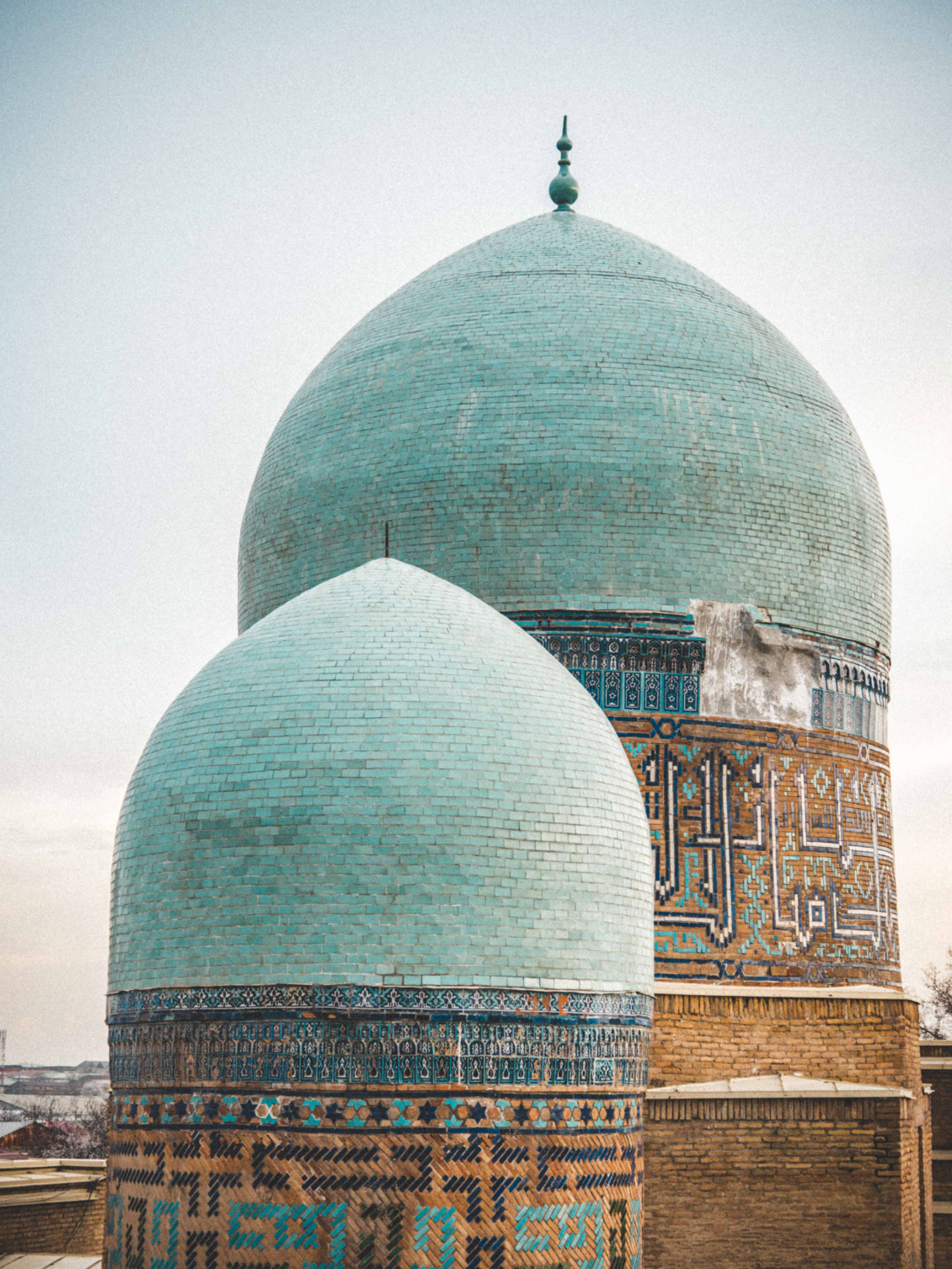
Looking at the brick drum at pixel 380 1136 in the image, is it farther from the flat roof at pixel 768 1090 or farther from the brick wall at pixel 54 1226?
the brick wall at pixel 54 1226

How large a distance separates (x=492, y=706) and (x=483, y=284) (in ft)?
21.3

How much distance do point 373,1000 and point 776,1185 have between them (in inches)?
159

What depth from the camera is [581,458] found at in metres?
15.2

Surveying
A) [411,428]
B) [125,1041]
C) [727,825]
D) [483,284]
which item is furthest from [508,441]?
[125,1041]

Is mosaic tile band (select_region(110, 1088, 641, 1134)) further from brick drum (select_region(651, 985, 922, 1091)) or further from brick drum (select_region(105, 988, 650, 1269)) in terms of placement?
brick drum (select_region(651, 985, 922, 1091))

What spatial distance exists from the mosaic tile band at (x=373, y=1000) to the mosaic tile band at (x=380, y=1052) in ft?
0.21

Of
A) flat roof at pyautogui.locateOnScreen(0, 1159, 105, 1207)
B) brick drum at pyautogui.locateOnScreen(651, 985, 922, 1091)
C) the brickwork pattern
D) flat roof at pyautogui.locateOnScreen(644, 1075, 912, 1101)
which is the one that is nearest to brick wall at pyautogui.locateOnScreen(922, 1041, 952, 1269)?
the brickwork pattern

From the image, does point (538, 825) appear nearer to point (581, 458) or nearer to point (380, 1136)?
point (380, 1136)

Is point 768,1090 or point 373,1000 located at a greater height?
point 373,1000

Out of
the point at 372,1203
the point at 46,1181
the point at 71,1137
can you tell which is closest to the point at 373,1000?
the point at 372,1203

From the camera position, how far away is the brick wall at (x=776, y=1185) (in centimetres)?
1246

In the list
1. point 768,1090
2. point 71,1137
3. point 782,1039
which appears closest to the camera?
point 768,1090

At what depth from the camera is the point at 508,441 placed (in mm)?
15359

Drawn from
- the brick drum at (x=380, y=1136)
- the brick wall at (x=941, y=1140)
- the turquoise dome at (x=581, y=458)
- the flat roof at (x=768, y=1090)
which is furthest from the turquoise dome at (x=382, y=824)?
the brick wall at (x=941, y=1140)
